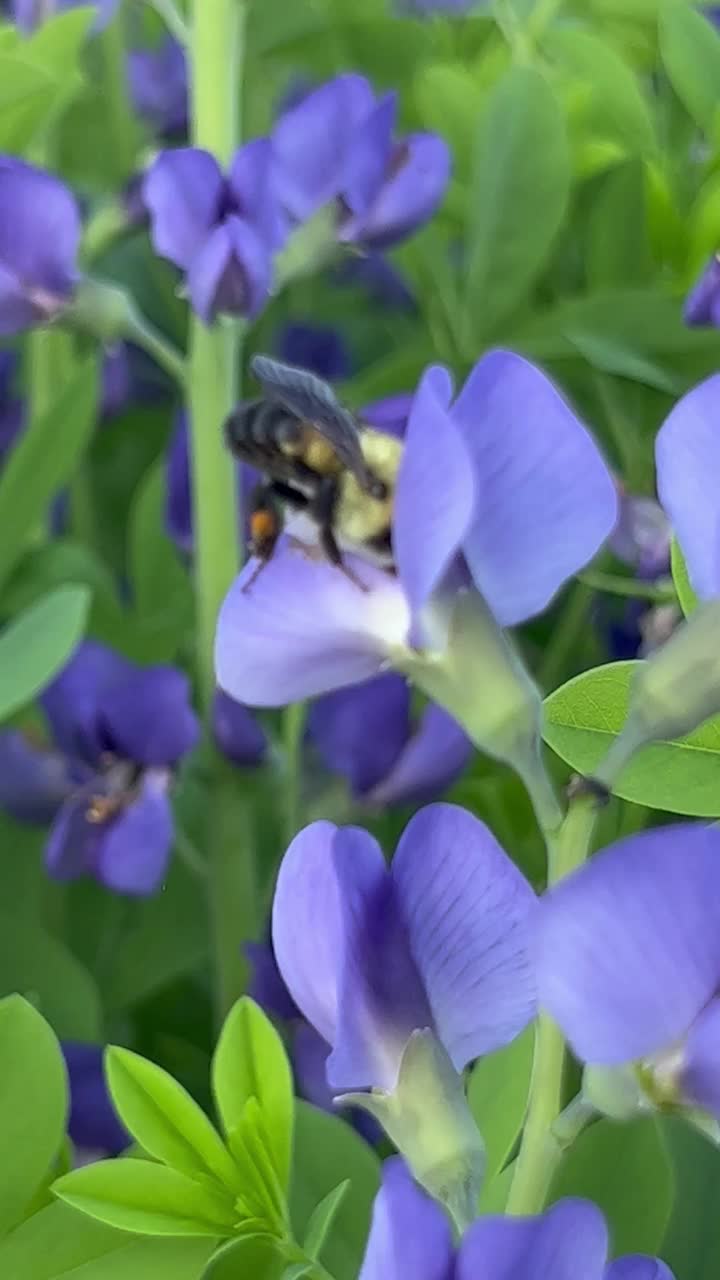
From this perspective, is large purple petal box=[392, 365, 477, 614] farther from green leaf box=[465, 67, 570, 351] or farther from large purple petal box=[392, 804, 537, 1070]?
green leaf box=[465, 67, 570, 351]

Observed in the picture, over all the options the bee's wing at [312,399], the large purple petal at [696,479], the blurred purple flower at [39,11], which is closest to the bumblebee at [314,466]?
the bee's wing at [312,399]

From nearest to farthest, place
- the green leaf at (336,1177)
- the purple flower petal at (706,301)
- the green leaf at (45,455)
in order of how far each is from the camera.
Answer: the green leaf at (336,1177), the purple flower petal at (706,301), the green leaf at (45,455)

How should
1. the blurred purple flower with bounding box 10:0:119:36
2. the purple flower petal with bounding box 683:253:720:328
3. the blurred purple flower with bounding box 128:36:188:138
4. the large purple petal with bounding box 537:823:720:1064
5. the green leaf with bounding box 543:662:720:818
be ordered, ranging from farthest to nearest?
the blurred purple flower with bounding box 128:36:188:138
the blurred purple flower with bounding box 10:0:119:36
the purple flower petal with bounding box 683:253:720:328
the green leaf with bounding box 543:662:720:818
the large purple petal with bounding box 537:823:720:1064

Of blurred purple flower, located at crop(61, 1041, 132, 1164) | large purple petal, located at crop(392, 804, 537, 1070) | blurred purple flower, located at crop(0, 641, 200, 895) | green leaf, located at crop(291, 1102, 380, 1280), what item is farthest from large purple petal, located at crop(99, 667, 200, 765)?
large purple petal, located at crop(392, 804, 537, 1070)

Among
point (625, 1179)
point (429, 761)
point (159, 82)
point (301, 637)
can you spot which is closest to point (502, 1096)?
point (625, 1179)

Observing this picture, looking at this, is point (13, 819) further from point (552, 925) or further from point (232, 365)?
point (552, 925)

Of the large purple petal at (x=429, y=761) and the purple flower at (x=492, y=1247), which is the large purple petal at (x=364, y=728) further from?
the purple flower at (x=492, y=1247)

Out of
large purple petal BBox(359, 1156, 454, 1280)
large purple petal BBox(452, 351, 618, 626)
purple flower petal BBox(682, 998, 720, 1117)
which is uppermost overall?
large purple petal BBox(452, 351, 618, 626)

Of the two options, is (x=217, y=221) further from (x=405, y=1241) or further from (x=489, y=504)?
(x=405, y=1241)
